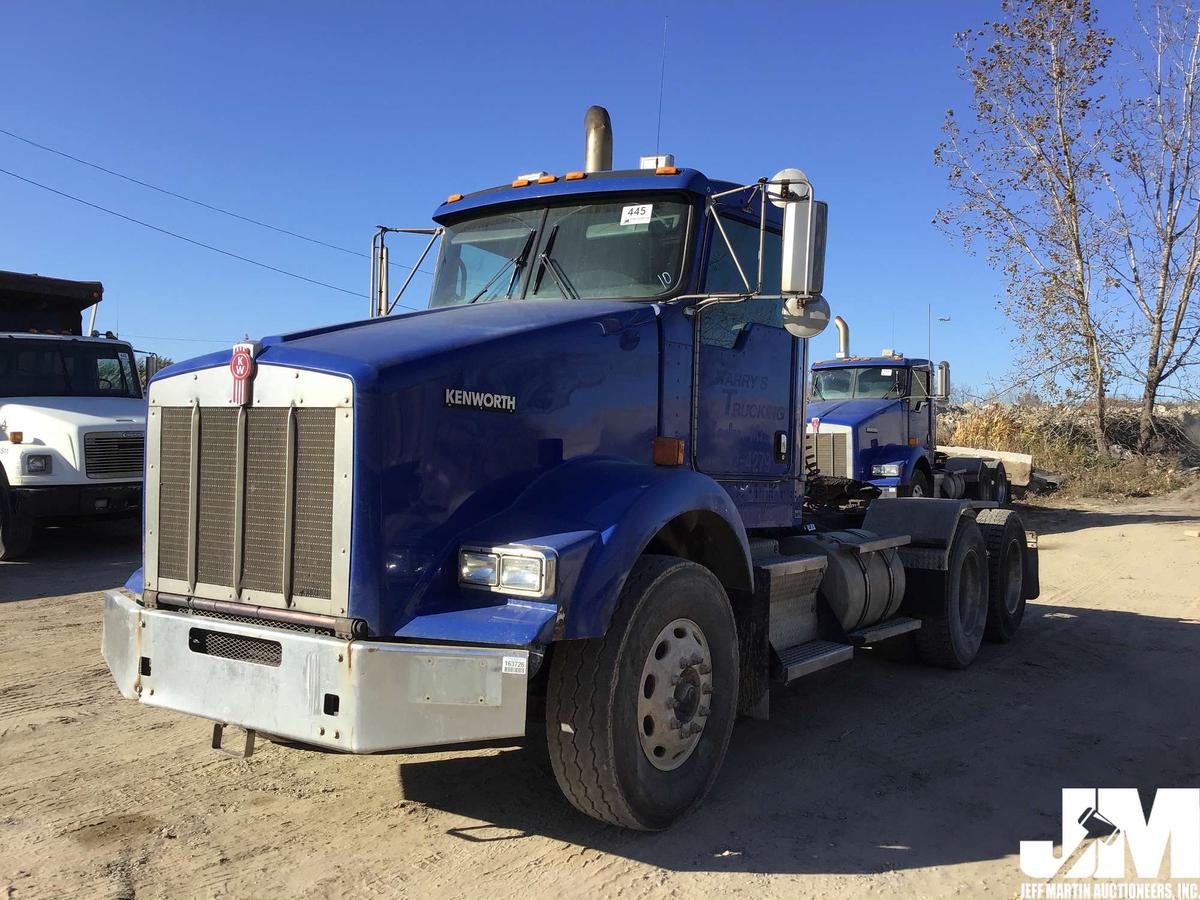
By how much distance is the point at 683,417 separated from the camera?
15.1 ft

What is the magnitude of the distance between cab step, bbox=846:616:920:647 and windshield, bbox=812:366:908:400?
8248mm

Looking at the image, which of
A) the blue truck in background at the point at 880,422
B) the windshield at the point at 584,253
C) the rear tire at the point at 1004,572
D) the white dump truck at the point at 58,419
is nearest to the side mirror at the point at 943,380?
the blue truck in background at the point at 880,422

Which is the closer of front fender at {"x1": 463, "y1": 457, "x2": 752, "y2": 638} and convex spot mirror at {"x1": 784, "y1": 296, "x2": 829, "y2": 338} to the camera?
front fender at {"x1": 463, "y1": 457, "x2": 752, "y2": 638}

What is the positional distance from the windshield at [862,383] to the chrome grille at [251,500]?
477 inches

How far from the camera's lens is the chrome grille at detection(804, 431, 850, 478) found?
13.1 m

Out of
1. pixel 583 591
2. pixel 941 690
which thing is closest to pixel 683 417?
pixel 583 591

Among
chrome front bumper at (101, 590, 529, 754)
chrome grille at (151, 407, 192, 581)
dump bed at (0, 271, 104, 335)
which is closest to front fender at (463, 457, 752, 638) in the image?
chrome front bumper at (101, 590, 529, 754)

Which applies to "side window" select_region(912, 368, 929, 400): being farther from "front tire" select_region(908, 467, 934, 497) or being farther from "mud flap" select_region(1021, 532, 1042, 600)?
"mud flap" select_region(1021, 532, 1042, 600)

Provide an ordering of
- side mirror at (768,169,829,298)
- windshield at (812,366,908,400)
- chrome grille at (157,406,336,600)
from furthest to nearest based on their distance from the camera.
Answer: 1. windshield at (812,366,908,400)
2. side mirror at (768,169,829,298)
3. chrome grille at (157,406,336,600)

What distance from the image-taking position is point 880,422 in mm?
13648

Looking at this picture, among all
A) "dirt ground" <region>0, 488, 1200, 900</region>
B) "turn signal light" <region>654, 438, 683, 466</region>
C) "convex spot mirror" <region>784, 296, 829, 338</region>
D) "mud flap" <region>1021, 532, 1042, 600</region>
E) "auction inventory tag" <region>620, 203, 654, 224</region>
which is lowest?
"dirt ground" <region>0, 488, 1200, 900</region>

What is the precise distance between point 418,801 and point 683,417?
217 centimetres

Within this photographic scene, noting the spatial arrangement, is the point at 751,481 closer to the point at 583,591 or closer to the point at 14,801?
the point at 583,591

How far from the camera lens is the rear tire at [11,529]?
398 inches
